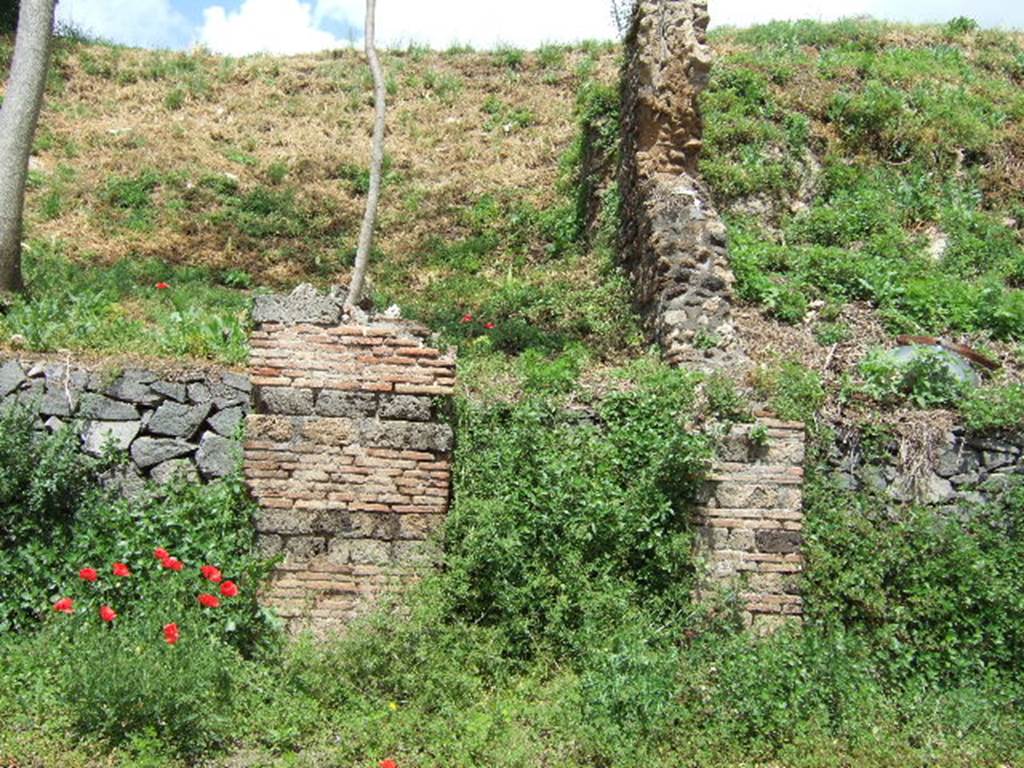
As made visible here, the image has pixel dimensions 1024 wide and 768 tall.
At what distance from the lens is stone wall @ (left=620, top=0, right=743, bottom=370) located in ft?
26.8

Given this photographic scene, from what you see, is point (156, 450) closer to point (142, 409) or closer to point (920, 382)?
point (142, 409)

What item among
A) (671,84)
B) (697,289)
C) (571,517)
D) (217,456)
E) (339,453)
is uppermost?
(671,84)

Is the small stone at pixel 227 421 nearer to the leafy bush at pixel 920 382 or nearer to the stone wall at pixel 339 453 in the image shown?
the stone wall at pixel 339 453

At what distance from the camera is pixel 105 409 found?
667 cm

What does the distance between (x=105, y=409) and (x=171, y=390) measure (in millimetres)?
431

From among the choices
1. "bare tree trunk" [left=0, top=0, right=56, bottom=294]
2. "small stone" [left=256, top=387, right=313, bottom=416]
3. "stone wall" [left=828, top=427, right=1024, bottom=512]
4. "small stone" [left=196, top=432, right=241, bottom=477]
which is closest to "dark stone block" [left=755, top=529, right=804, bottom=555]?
"stone wall" [left=828, top=427, right=1024, bottom=512]

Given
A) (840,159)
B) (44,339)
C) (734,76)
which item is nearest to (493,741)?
(44,339)

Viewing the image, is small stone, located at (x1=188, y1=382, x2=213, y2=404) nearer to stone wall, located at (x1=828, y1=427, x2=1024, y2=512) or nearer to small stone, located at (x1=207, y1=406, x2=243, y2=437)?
small stone, located at (x1=207, y1=406, x2=243, y2=437)

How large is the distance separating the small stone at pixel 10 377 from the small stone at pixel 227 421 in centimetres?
129

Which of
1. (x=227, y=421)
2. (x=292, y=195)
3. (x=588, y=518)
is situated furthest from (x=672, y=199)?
(x=292, y=195)

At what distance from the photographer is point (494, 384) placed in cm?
720

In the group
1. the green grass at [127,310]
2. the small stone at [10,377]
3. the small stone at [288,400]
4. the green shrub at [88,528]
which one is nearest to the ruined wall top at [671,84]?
the green grass at [127,310]

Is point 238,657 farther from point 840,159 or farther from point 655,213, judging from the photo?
→ point 840,159

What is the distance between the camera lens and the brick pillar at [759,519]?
20.7 ft
